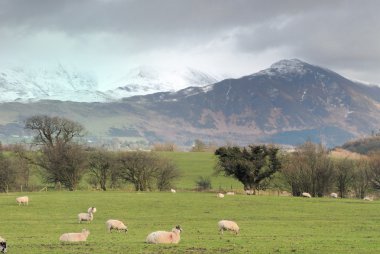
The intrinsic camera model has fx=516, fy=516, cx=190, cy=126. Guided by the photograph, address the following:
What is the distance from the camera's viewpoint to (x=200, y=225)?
46812 mm

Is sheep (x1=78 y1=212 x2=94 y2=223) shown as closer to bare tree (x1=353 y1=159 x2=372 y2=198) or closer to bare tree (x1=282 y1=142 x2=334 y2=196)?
bare tree (x1=282 y1=142 x2=334 y2=196)

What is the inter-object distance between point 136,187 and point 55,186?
59.2ft

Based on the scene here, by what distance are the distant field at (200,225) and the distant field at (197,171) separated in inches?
1785

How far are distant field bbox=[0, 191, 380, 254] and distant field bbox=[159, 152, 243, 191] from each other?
45337mm

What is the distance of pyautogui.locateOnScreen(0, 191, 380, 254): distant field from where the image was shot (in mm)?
29938

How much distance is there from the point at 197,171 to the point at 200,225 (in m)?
104

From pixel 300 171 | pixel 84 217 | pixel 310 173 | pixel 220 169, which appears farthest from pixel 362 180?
pixel 84 217

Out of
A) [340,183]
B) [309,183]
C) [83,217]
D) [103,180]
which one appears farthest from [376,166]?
[83,217]

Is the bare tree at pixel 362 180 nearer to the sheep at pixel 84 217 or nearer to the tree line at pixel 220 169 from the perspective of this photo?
the tree line at pixel 220 169

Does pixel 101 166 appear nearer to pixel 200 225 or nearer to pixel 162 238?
pixel 200 225

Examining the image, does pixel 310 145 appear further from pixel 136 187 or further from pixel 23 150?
pixel 23 150

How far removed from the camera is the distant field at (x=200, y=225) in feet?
98.2

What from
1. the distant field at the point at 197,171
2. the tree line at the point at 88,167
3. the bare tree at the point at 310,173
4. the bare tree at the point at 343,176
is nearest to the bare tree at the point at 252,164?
the bare tree at the point at 310,173

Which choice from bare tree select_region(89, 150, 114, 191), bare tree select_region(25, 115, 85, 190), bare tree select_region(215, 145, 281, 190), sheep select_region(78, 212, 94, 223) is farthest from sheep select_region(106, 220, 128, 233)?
bare tree select_region(89, 150, 114, 191)
